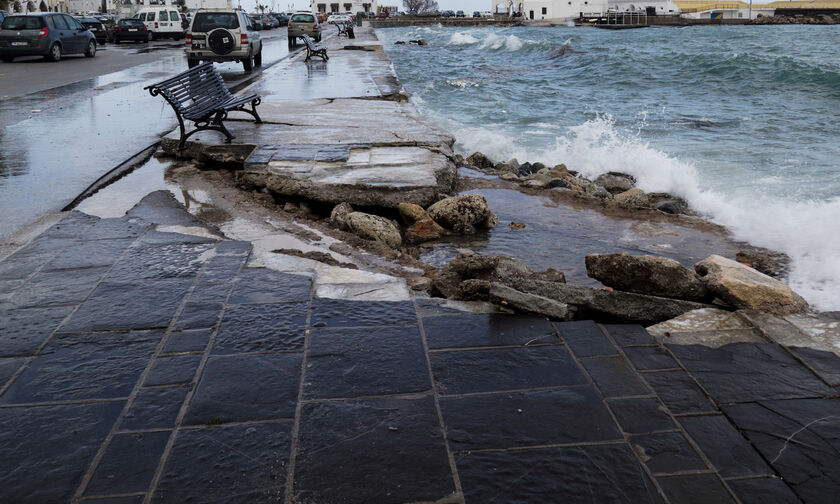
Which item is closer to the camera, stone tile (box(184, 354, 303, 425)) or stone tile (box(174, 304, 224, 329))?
stone tile (box(184, 354, 303, 425))

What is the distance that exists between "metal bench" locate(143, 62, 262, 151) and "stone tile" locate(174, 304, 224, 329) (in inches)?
179

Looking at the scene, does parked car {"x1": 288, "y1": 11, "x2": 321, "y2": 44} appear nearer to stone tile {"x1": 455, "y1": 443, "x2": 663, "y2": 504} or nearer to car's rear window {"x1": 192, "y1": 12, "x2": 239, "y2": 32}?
car's rear window {"x1": 192, "y1": 12, "x2": 239, "y2": 32}

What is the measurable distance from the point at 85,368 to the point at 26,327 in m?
0.69

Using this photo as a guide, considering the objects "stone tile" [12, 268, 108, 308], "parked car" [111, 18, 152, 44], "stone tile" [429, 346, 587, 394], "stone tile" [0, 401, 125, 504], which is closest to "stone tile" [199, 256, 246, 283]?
"stone tile" [12, 268, 108, 308]

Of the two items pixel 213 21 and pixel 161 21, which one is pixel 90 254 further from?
pixel 161 21

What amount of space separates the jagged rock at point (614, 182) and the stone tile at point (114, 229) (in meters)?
6.73

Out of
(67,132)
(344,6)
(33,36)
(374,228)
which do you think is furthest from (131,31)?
(344,6)

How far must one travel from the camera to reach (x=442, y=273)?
14.8ft

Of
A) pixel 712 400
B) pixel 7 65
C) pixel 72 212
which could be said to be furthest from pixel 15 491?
pixel 7 65

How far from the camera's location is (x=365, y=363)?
3.07 m

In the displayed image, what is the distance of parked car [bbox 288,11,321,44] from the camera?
37.6 metres

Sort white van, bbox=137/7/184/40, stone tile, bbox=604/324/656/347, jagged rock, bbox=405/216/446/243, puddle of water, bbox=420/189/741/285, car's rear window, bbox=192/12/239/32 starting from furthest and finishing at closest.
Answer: white van, bbox=137/7/184/40 → car's rear window, bbox=192/12/239/32 → jagged rock, bbox=405/216/446/243 → puddle of water, bbox=420/189/741/285 → stone tile, bbox=604/324/656/347

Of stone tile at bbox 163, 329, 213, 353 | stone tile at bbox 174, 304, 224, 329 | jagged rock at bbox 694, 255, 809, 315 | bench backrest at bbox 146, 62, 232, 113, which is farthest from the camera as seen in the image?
bench backrest at bbox 146, 62, 232, 113

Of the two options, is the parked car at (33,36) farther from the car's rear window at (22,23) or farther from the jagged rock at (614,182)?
the jagged rock at (614,182)
